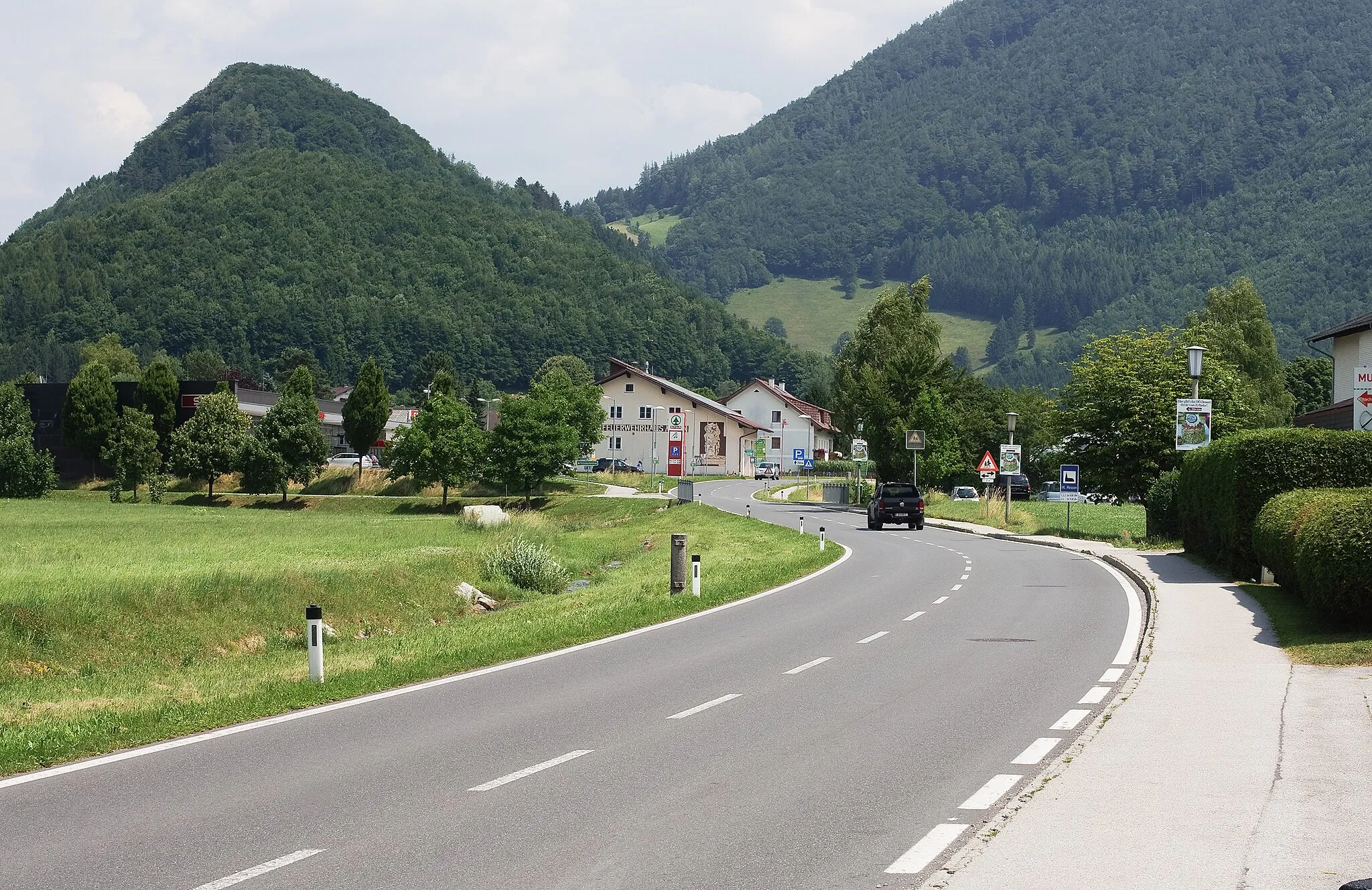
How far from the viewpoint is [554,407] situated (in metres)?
86.1

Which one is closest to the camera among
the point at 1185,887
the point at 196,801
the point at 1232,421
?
the point at 1185,887

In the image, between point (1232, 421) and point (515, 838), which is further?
point (1232, 421)

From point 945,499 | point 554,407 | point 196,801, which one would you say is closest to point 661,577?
point 196,801

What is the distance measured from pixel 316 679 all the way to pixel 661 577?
15.8 m

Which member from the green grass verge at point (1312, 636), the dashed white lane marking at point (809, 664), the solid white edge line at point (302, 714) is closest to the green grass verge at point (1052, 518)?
the green grass verge at point (1312, 636)

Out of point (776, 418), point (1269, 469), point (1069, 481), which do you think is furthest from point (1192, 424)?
point (776, 418)

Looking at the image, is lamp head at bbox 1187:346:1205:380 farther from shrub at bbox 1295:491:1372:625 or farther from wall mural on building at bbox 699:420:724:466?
wall mural on building at bbox 699:420:724:466

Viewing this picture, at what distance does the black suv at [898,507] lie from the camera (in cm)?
5381

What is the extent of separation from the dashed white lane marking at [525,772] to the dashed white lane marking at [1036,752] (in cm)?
310

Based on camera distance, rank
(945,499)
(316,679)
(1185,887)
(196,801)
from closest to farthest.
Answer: (1185,887), (196,801), (316,679), (945,499)

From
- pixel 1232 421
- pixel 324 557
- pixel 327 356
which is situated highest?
pixel 327 356

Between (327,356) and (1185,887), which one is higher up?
(327,356)

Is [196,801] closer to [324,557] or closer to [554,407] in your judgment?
[324,557]

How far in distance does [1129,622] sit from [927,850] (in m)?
13.3
